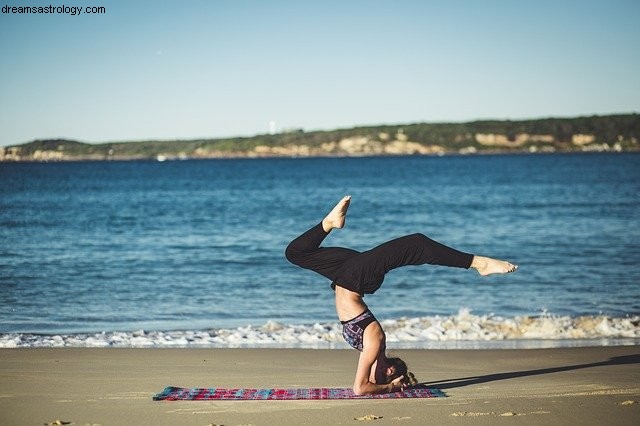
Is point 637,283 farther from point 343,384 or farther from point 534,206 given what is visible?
point 534,206

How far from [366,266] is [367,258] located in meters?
0.07

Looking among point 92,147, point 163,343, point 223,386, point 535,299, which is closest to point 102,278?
point 163,343

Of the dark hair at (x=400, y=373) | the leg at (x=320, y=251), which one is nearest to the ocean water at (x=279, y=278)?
the dark hair at (x=400, y=373)

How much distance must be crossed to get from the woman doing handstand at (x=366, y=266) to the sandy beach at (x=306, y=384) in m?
0.39

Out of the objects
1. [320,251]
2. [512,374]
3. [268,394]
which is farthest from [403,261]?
[512,374]

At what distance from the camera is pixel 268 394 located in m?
7.62

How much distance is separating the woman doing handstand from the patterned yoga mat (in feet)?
0.44

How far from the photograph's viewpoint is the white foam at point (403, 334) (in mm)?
11703

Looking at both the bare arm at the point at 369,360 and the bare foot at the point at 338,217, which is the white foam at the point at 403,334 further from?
the bare foot at the point at 338,217

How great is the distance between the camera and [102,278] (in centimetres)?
1977

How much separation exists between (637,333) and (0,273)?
15075 millimetres

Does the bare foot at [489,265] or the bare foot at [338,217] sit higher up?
the bare foot at [338,217]

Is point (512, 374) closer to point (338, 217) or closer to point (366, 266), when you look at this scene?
point (366, 266)

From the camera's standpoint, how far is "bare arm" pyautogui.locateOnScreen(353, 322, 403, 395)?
742 cm
